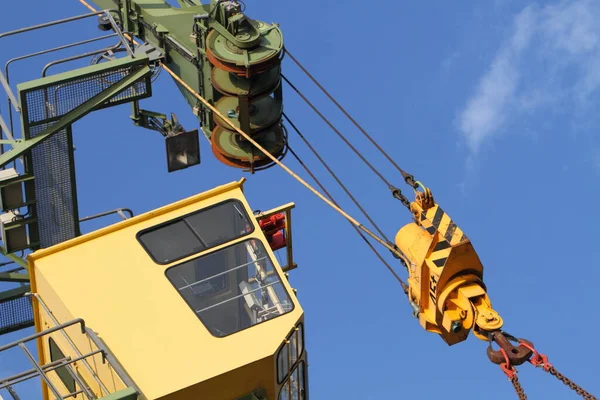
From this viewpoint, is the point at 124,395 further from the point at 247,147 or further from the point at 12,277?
the point at 247,147

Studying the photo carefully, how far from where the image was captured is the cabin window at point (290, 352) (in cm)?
2639

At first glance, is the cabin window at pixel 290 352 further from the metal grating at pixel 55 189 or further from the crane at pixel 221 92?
the metal grating at pixel 55 189

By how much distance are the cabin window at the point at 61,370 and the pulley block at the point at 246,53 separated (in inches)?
268

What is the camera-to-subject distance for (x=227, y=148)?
3434 cm

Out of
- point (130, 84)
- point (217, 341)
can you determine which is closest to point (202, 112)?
point (130, 84)

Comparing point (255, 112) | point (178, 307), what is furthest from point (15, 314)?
point (178, 307)

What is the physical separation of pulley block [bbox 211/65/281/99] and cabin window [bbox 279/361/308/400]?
23.6ft

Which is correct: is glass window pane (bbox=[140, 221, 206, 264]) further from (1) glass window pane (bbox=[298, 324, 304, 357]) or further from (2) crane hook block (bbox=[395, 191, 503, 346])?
(2) crane hook block (bbox=[395, 191, 503, 346])

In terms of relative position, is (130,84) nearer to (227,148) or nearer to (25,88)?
(25,88)

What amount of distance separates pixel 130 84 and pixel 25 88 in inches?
74.9

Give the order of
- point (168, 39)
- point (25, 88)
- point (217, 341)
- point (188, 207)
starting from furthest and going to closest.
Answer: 1. point (168, 39)
2. point (25, 88)
3. point (188, 207)
4. point (217, 341)

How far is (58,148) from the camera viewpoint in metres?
31.0

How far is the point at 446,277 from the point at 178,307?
411 centimetres

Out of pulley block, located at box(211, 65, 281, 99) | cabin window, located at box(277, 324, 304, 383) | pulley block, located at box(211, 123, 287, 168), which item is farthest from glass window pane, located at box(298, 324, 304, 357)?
pulley block, located at box(211, 123, 287, 168)
